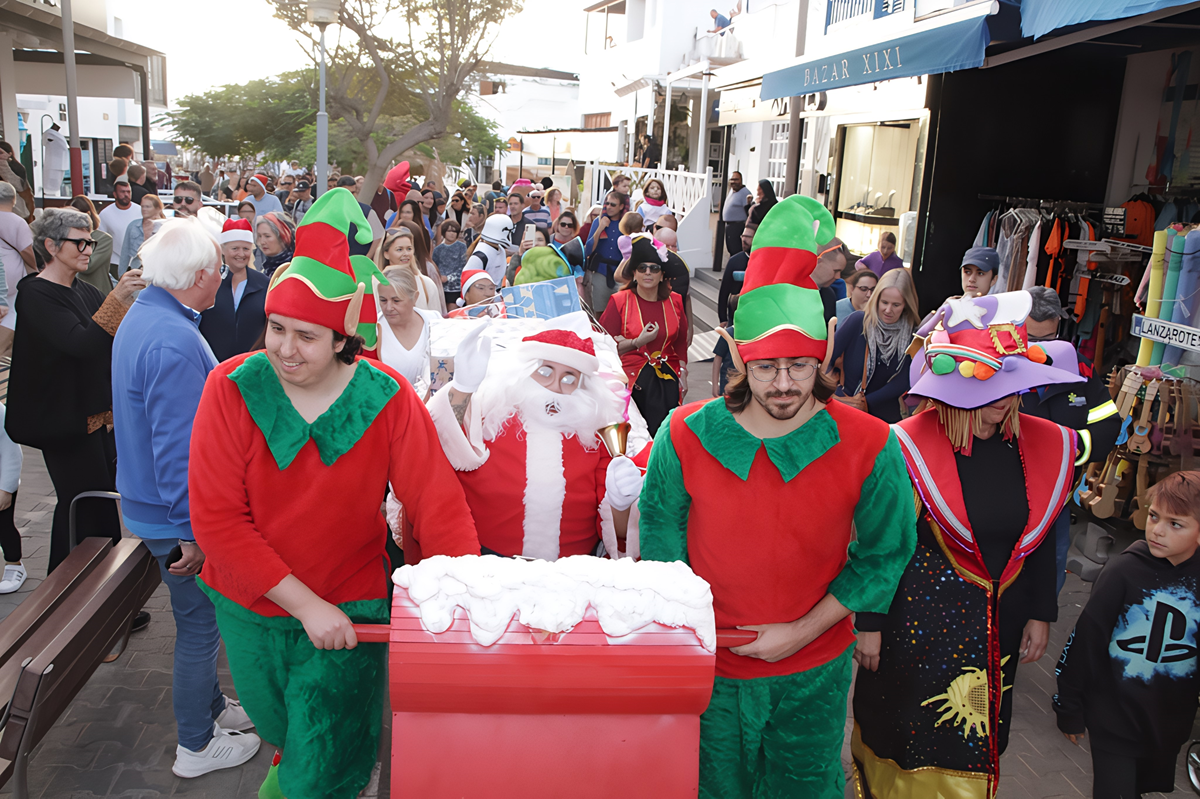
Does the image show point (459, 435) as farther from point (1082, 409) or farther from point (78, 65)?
point (78, 65)

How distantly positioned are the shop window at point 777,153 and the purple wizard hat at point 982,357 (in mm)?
16311

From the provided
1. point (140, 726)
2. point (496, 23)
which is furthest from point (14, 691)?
point (496, 23)

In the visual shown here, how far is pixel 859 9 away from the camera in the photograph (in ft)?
42.7

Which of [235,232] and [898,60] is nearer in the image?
[235,232]

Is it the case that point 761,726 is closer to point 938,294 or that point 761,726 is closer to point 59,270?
point 59,270

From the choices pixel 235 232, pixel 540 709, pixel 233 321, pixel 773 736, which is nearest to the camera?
pixel 540 709

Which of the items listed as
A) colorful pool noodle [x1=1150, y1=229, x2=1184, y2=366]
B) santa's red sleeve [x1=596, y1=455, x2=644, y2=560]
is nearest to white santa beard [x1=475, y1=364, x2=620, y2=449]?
santa's red sleeve [x1=596, y1=455, x2=644, y2=560]

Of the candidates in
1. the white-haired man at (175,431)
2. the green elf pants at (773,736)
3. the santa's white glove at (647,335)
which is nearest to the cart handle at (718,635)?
the green elf pants at (773,736)

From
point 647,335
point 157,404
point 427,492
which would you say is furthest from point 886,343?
point 157,404

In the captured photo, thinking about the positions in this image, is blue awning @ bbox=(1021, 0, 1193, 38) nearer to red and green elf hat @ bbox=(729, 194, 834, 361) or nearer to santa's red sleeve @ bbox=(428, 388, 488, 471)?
red and green elf hat @ bbox=(729, 194, 834, 361)

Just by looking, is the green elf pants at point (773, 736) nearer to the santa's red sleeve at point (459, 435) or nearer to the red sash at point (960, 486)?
the red sash at point (960, 486)

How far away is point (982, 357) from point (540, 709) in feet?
5.64

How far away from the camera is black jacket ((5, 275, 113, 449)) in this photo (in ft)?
13.5

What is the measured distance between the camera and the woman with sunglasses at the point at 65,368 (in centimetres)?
413
